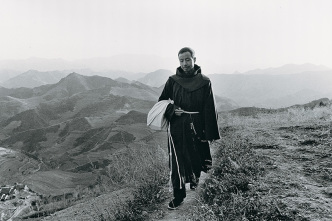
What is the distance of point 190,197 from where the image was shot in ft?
10.8

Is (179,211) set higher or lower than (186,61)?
lower

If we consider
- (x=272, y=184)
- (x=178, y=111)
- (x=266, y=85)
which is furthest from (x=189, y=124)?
(x=266, y=85)

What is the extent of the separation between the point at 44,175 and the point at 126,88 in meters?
37.7

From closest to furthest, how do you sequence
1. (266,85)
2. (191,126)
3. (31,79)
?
(191,126)
(31,79)
(266,85)

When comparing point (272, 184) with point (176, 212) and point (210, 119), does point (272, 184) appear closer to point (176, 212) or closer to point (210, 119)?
Answer: point (210, 119)

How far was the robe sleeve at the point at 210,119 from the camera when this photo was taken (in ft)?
9.82

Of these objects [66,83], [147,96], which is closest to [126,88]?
[147,96]

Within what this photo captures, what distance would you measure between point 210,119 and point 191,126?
0.21 m

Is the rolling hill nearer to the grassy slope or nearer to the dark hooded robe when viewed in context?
the grassy slope

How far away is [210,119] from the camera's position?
302 cm

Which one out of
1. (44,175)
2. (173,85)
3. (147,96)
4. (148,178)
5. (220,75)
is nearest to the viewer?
(173,85)

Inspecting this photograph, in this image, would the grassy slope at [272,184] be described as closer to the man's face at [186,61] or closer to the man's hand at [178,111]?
the man's hand at [178,111]

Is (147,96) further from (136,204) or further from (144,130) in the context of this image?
(136,204)

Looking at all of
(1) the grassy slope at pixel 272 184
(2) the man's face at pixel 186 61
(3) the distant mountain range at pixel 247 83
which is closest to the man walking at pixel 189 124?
(2) the man's face at pixel 186 61
